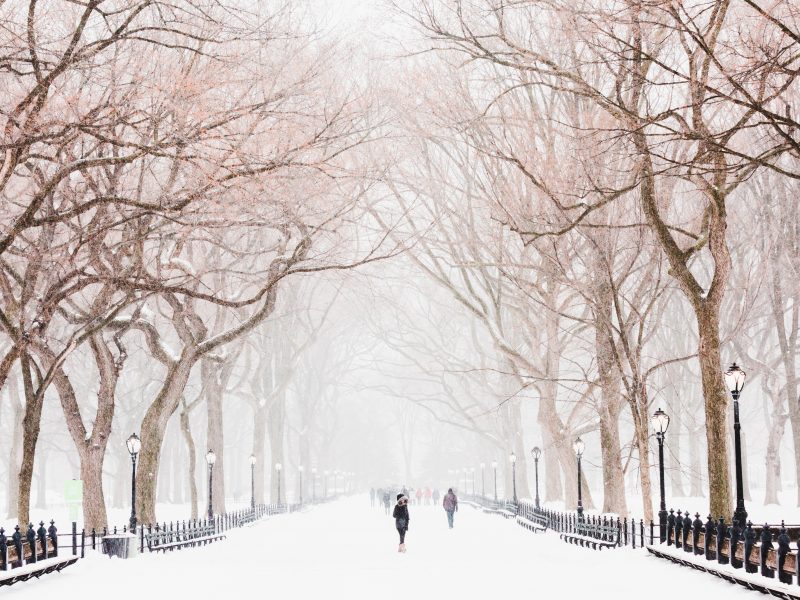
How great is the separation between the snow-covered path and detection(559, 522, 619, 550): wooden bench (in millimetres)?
422

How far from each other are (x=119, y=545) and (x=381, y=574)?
24.4 feet

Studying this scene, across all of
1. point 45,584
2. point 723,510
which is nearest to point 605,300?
point 723,510

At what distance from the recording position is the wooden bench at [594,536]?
914 inches

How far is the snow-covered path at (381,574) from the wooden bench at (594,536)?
0.42 metres

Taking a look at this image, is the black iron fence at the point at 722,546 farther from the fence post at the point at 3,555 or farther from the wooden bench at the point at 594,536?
the fence post at the point at 3,555

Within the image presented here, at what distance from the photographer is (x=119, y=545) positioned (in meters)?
22.5

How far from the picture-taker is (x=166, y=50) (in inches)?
934

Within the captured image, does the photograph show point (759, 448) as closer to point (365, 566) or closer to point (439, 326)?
point (439, 326)

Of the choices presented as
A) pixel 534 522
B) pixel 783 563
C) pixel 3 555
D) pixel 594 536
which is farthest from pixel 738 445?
pixel 534 522

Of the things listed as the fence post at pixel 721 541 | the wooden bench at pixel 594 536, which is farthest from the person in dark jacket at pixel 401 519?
the fence post at pixel 721 541

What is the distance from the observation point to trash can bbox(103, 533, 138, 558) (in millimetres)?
22453

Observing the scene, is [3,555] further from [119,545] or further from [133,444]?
[133,444]

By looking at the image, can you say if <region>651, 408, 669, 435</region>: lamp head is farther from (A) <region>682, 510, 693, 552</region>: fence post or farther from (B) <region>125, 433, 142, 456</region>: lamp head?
(B) <region>125, 433, 142, 456</region>: lamp head

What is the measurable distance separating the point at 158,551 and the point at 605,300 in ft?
39.7
